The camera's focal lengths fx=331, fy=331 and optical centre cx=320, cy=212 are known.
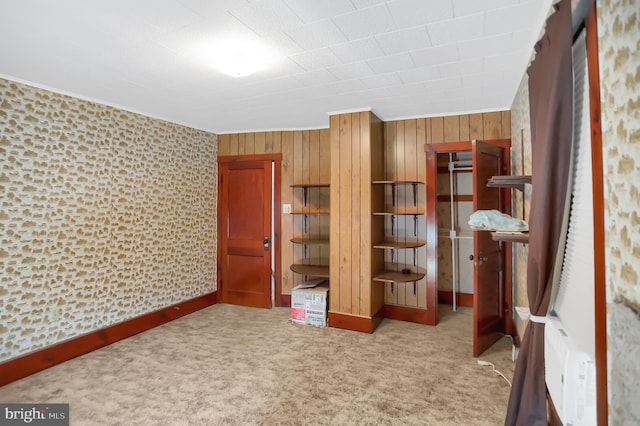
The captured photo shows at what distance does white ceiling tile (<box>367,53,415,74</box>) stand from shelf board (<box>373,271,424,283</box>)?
208cm

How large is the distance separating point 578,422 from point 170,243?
156 inches

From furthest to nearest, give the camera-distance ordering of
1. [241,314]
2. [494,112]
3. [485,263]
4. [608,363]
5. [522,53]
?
1. [241,314]
2. [494,112]
3. [485,263]
4. [522,53]
5. [608,363]

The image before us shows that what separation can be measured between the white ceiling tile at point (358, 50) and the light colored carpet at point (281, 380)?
2.40 metres

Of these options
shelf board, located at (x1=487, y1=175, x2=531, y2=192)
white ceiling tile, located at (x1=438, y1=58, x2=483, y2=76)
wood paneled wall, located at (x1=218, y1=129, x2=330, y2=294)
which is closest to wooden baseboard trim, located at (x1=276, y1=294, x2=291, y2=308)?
wood paneled wall, located at (x1=218, y1=129, x2=330, y2=294)

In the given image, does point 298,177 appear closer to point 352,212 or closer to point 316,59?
point 352,212

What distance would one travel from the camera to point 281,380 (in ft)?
8.46

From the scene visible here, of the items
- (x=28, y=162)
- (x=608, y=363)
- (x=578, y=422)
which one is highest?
(x=28, y=162)

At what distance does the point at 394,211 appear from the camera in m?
3.98

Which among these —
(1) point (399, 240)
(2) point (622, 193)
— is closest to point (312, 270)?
(1) point (399, 240)

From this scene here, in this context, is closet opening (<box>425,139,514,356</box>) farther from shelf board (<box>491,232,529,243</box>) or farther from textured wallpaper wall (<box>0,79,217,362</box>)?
textured wallpaper wall (<box>0,79,217,362</box>)

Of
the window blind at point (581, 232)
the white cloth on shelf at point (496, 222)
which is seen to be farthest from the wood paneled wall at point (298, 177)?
the window blind at point (581, 232)

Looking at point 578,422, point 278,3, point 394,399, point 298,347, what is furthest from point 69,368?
point 578,422

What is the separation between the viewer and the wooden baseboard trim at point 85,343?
103 inches

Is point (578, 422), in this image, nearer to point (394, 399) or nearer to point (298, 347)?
point (394, 399)
